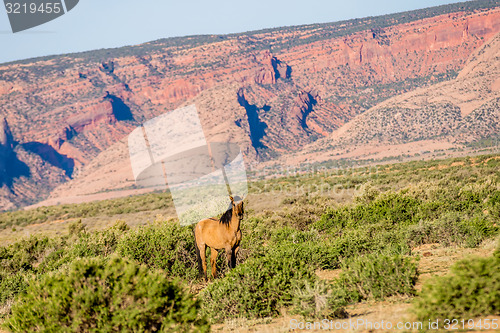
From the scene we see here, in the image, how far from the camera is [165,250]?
12344mm

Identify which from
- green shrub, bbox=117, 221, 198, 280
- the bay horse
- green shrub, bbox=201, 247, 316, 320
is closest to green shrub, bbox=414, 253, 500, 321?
green shrub, bbox=201, 247, 316, 320

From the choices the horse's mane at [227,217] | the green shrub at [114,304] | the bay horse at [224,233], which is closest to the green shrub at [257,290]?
the bay horse at [224,233]

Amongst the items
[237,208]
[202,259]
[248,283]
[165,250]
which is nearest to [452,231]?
[237,208]

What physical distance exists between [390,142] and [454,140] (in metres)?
19.0

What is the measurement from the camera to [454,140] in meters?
105

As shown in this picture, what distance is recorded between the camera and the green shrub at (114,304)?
242 inches

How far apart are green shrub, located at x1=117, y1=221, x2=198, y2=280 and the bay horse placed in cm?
101

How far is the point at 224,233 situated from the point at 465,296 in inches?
225

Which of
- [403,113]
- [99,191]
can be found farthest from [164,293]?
[99,191]

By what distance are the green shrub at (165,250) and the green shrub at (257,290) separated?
128 inches

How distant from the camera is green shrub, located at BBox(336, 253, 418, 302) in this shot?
27.4ft

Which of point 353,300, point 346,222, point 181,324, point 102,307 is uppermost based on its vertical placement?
point 102,307

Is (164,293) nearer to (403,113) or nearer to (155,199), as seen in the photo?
(155,199)

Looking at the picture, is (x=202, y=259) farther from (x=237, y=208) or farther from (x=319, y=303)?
(x=319, y=303)
